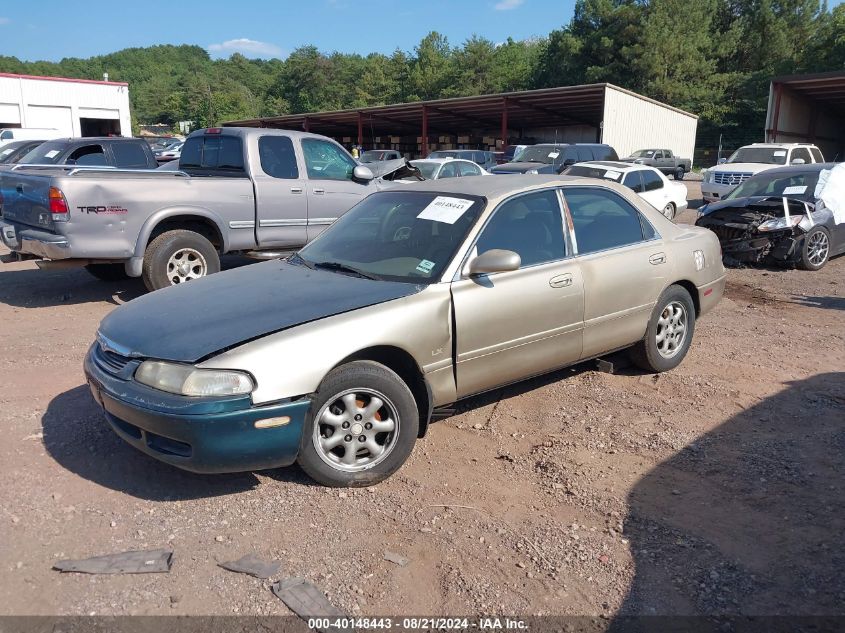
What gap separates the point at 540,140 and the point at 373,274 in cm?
4123

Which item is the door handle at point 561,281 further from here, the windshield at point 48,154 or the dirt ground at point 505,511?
the windshield at point 48,154

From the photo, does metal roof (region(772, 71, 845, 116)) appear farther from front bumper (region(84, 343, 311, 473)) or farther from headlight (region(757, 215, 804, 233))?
front bumper (region(84, 343, 311, 473))

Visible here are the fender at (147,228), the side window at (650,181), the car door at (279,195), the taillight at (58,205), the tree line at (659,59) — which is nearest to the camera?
the taillight at (58,205)

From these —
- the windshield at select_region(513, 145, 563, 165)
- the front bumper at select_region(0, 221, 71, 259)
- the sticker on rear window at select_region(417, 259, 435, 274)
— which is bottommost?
the front bumper at select_region(0, 221, 71, 259)

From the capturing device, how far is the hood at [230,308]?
3463 millimetres

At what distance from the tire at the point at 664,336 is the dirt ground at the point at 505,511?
21cm

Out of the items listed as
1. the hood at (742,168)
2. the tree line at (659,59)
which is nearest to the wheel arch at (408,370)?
the hood at (742,168)

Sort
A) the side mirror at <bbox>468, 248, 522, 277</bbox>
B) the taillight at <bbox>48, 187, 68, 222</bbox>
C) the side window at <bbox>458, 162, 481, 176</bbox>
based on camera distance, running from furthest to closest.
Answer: the side window at <bbox>458, 162, 481, 176</bbox>, the taillight at <bbox>48, 187, 68, 222</bbox>, the side mirror at <bbox>468, 248, 522, 277</bbox>

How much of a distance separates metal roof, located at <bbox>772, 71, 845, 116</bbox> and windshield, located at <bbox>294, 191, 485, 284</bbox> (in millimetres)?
28738

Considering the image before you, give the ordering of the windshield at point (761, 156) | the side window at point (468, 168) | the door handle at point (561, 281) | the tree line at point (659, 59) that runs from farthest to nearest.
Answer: the tree line at point (659, 59) → the windshield at point (761, 156) → the side window at point (468, 168) → the door handle at point (561, 281)

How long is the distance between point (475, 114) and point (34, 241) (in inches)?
1329

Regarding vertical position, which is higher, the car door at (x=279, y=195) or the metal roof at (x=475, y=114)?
the metal roof at (x=475, y=114)

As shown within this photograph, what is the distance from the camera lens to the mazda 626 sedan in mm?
3326

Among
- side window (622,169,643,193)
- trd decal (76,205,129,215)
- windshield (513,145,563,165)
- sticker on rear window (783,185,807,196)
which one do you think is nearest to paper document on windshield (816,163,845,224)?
sticker on rear window (783,185,807,196)
